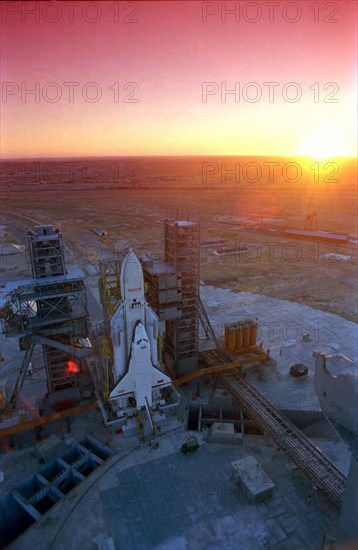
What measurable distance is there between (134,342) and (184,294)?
7912 millimetres

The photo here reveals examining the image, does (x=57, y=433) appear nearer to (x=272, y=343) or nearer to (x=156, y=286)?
(x=156, y=286)

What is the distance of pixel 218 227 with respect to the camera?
112 metres

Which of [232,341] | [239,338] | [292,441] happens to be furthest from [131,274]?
[292,441]

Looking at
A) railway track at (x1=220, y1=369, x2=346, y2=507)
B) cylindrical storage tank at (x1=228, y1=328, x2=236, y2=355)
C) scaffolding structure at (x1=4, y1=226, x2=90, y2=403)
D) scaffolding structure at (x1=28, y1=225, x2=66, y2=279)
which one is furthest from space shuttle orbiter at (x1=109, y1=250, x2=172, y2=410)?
cylindrical storage tank at (x1=228, y1=328, x2=236, y2=355)

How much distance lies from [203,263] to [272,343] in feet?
117

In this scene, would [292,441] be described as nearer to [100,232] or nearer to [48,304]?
[48,304]

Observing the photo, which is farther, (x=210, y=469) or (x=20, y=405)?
(x=20, y=405)

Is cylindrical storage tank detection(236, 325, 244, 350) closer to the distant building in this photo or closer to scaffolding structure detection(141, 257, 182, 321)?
scaffolding structure detection(141, 257, 182, 321)

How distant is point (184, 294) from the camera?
34.8 meters

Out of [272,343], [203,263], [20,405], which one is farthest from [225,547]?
[203,263]

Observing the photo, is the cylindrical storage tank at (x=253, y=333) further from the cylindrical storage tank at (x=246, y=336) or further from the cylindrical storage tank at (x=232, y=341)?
the cylindrical storage tank at (x=232, y=341)

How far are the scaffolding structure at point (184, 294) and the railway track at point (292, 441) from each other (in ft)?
16.1

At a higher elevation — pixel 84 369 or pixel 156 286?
pixel 156 286

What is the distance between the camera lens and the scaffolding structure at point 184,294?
33125 mm
